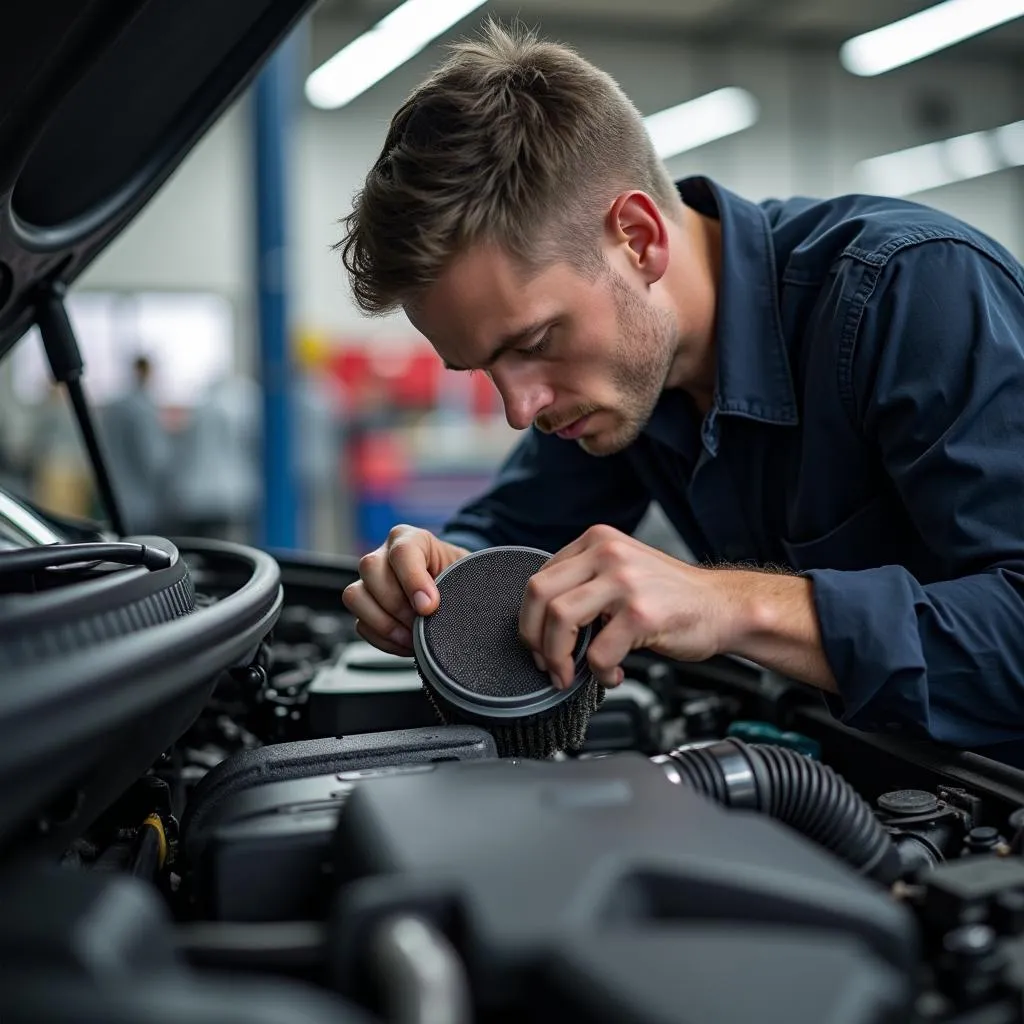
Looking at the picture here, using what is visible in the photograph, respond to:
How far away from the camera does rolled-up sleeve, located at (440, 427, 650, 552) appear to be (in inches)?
65.4

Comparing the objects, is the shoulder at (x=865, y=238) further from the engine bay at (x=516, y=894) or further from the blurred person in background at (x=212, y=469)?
the blurred person in background at (x=212, y=469)

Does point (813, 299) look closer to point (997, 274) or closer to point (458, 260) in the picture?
point (997, 274)

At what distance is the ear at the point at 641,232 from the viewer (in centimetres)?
127

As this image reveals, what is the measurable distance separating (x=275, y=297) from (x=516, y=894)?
15.1 ft

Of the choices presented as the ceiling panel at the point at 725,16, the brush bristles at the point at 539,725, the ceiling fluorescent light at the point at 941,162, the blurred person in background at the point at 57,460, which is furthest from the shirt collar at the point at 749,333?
the ceiling fluorescent light at the point at 941,162

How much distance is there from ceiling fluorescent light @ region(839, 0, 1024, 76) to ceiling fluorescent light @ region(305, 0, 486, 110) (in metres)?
2.74

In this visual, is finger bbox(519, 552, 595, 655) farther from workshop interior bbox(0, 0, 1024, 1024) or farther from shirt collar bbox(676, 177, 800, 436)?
shirt collar bbox(676, 177, 800, 436)

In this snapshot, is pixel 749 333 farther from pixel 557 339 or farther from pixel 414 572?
pixel 414 572

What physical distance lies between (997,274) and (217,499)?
21.4 feet

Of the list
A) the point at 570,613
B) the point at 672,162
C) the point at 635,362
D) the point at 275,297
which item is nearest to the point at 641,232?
the point at 635,362

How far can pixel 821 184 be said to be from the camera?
10812 millimetres

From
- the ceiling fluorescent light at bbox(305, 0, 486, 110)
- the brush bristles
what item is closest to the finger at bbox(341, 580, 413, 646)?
the brush bristles

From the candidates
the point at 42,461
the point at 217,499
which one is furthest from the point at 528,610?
the point at 42,461

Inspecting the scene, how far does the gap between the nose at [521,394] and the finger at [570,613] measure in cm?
37
